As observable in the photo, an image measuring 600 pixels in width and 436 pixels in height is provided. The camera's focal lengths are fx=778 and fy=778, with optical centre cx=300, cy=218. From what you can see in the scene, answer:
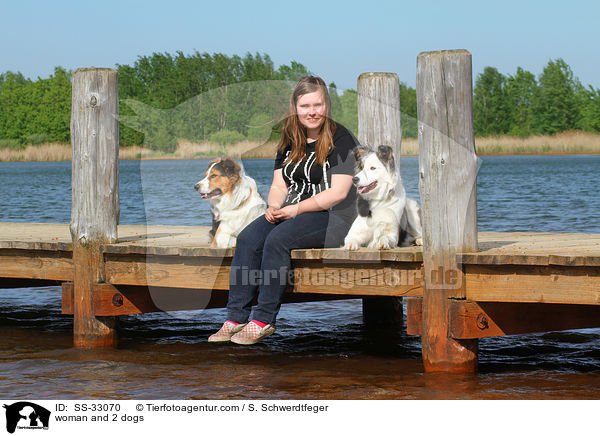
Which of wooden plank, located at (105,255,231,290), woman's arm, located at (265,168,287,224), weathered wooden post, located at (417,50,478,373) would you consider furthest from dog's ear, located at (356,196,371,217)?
wooden plank, located at (105,255,231,290)

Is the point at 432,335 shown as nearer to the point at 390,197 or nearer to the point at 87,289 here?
the point at 390,197

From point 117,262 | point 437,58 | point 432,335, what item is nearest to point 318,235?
point 432,335

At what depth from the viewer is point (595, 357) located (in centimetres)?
738

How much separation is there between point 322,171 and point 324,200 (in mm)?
242

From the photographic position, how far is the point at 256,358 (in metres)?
7.29

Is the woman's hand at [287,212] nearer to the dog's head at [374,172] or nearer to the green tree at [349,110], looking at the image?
the dog's head at [374,172]

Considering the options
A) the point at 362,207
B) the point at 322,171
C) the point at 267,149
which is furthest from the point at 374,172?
the point at 267,149

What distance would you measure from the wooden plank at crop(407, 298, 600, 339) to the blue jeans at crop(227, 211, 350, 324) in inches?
33.8

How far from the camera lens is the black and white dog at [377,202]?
583 cm

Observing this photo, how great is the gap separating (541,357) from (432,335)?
6.78 ft

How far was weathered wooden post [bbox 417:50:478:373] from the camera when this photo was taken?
217 inches

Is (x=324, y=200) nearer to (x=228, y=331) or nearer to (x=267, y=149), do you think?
(x=267, y=149)

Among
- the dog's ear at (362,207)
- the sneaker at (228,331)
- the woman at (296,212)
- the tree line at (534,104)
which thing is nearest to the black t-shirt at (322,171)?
the woman at (296,212)

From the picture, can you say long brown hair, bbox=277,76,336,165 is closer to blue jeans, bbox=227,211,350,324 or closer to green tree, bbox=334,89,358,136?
green tree, bbox=334,89,358,136
